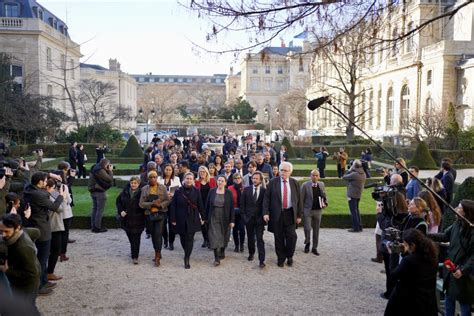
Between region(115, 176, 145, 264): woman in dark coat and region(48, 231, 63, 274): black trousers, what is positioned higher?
region(115, 176, 145, 264): woman in dark coat

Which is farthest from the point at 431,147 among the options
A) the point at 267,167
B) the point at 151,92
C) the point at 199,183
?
the point at 151,92

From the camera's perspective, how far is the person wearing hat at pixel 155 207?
26.1ft

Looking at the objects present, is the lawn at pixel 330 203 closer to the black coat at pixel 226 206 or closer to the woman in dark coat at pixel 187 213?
the woman in dark coat at pixel 187 213

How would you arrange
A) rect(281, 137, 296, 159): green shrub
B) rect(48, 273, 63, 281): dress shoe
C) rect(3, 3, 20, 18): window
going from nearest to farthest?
rect(48, 273, 63, 281): dress shoe < rect(281, 137, 296, 159): green shrub < rect(3, 3, 20, 18): window

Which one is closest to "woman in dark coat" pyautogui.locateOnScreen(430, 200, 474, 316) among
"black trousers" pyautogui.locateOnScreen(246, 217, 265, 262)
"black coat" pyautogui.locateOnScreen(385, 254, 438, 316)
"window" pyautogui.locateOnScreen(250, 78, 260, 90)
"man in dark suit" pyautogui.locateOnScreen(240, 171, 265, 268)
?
"black coat" pyautogui.locateOnScreen(385, 254, 438, 316)

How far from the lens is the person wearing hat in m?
7.96

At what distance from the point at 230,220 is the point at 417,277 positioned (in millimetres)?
4263

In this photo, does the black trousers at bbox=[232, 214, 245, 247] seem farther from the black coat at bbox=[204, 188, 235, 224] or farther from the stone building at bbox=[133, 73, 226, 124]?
the stone building at bbox=[133, 73, 226, 124]

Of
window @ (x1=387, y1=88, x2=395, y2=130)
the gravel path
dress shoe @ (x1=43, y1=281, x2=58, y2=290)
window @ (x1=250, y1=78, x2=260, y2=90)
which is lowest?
the gravel path

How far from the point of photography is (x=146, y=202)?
800 cm

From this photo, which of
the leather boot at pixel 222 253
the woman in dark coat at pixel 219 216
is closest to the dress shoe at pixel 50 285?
the woman in dark coat at pixel 219 216

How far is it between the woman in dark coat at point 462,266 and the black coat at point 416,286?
504 mm

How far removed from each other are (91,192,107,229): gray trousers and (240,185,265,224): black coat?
3.80 m

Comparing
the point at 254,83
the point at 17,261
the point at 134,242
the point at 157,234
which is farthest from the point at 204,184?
the point at 254,83
